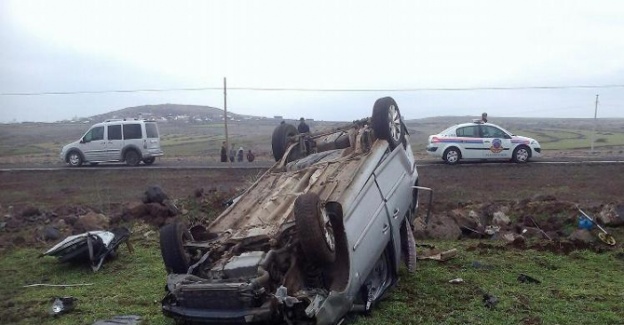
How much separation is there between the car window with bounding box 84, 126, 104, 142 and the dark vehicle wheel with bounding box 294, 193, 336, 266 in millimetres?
20431

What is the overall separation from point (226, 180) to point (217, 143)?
93.8 ft

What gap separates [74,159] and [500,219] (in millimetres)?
18203

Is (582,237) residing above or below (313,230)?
below

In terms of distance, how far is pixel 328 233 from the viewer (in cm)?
525

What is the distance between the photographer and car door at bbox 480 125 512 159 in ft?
62.6

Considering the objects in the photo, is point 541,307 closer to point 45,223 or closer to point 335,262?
point 335,262

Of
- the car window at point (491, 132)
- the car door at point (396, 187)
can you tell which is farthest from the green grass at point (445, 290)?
the car window at point (491, 132)

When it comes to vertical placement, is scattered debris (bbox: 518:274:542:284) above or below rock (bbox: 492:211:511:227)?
above

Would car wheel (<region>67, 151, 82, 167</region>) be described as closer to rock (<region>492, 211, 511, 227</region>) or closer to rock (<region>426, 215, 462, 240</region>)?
rock (<region>426, 215, 462, 240</region>)

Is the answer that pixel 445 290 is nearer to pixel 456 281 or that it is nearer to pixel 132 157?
pixel 456 281

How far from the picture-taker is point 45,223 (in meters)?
12.5

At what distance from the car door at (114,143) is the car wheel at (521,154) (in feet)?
46.5

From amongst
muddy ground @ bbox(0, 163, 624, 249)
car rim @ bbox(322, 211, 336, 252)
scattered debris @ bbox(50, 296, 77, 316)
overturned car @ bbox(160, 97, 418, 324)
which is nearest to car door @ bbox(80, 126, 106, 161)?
muddy ground @ bbox(0, 163, 624, 249)

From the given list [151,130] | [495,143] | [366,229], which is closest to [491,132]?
[495,143]
